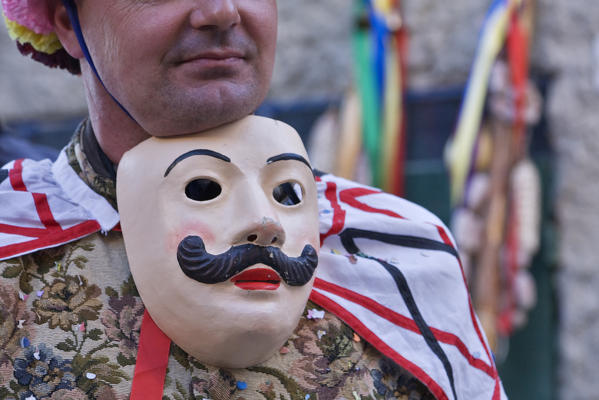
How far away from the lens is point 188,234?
4.39 ft

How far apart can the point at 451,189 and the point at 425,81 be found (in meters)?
0.49

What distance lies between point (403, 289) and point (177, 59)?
1.95 ft

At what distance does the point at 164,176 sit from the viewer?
136 cm

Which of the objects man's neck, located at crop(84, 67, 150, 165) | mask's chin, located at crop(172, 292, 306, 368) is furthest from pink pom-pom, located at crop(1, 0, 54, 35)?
mask's chin, located at crop(172, 292, 306, 368)

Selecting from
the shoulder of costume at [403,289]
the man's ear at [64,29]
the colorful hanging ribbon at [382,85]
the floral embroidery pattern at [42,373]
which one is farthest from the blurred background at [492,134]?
the floral embroidery pattern at [42,373]

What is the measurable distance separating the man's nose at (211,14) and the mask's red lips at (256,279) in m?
0.38

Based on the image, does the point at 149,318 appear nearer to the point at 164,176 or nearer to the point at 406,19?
the point at 164,176

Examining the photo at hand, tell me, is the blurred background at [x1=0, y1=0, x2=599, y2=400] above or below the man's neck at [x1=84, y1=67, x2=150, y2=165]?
below

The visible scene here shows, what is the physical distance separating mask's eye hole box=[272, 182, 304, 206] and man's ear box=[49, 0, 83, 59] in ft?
1.37

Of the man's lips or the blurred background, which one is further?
the blurred background

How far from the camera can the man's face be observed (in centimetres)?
138

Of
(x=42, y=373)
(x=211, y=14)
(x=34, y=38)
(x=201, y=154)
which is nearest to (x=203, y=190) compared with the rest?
(x=201, y=154)

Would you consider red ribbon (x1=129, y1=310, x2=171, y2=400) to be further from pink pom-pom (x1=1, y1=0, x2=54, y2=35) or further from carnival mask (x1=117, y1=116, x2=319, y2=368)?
pink pom-pom (x1=1, y1=0, x2=54, y2=35)

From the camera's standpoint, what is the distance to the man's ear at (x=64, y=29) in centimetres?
153
